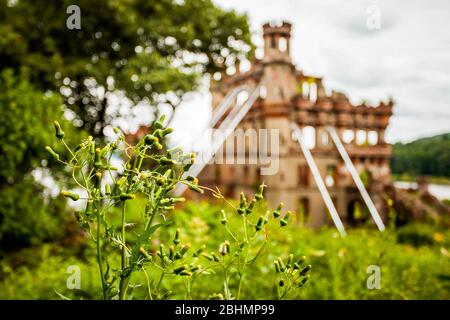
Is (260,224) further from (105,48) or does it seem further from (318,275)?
(105,48)

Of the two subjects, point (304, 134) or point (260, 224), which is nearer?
point (260, 224)

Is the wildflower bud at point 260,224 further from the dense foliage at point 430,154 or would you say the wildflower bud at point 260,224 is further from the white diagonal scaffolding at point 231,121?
the white diagonal scaffolding at point 231,121

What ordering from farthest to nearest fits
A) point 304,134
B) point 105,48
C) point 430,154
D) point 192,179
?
1. point 304,134
2. point 105,48
3. point 430,154
4. point 192,179

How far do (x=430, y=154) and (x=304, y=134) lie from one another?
26.9 ft

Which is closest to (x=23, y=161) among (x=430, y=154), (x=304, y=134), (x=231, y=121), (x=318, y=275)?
(x=318, y=275)

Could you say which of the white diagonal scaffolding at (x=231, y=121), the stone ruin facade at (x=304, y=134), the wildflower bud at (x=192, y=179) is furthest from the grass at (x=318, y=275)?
the stone ruin facade at (x=304, y=134)

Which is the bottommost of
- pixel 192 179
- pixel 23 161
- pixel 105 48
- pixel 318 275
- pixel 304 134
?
pixel 318 275

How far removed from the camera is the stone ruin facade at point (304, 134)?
1338cm

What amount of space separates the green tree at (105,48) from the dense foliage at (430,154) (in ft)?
19.1

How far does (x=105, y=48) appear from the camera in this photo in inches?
462

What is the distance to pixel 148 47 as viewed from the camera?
480 inches

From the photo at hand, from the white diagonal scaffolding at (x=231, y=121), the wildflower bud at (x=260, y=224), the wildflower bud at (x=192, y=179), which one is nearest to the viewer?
the wildflower bud at (x=192, y=179)

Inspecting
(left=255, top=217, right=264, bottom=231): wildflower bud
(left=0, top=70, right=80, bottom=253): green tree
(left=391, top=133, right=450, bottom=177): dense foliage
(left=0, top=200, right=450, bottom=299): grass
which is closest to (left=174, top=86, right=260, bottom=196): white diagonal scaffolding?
(left=0, top=70, right=80, bottom=253): green tree
